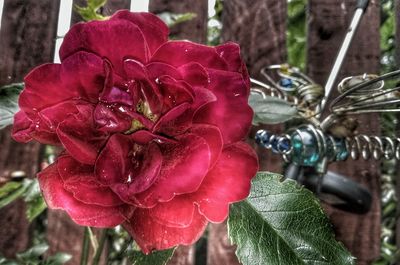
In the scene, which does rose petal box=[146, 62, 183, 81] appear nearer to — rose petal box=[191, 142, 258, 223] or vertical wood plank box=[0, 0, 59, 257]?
rose petal box=[191, 142, 258, 223]

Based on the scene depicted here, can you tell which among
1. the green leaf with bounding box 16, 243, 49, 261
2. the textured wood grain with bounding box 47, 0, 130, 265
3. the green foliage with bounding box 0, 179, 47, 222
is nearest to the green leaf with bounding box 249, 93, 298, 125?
the green foliage with bounding box 0, 179, 47, 222

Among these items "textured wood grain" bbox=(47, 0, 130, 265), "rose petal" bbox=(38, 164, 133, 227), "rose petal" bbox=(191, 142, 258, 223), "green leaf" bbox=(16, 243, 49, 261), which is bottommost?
"textured wood grain" bbox=(47, 0, 130, 265)

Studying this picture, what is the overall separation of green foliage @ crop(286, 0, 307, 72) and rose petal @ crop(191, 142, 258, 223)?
98cm

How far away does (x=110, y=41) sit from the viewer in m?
0.25

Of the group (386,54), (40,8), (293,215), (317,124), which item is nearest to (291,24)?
(386,54)

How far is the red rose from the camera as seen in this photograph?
237 mm

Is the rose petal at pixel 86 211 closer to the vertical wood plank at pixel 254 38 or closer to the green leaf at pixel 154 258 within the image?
the green leaf at pixel 154 258

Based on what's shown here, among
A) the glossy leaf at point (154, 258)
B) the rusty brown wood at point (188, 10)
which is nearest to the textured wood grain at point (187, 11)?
the rusty brown wood at point (188, 10)

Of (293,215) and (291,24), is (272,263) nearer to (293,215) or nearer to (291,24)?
(293,215)

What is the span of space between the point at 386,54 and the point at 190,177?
111 centimetres

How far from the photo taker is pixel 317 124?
0.50 metres

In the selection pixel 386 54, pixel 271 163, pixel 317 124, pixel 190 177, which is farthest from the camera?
pixel 386 54

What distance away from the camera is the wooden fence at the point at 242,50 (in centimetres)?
90

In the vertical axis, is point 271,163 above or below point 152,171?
below
